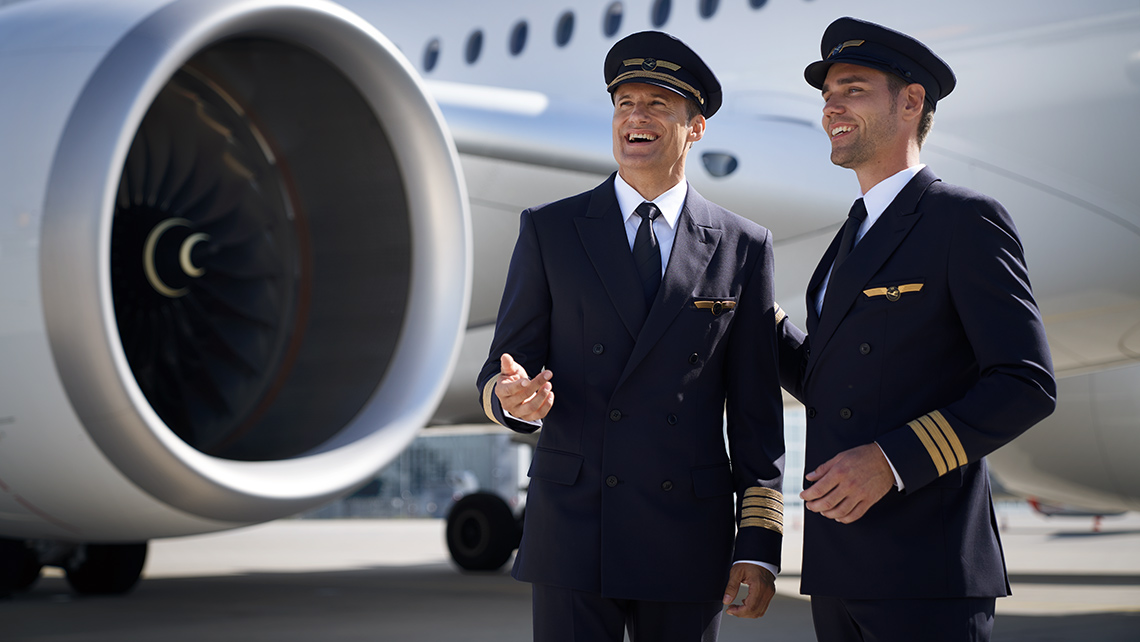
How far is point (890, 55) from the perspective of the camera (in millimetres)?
1718

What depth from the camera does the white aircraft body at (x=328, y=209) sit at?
3170 mm

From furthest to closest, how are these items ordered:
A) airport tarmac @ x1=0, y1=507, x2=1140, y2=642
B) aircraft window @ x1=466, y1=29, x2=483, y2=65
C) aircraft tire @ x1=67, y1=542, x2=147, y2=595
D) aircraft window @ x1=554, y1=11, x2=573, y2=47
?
aircraft window @ x1=466, y1=29, x2=483, y2=65
aircraft tire @ x1=67, y1=542, x2=147, y2=595
aircraft window @ x1=554, y1=11, x2=573, y2=47
airport tarmac @ x1=0, y1=507, x2=1140, y2=642

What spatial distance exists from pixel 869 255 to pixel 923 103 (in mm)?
242

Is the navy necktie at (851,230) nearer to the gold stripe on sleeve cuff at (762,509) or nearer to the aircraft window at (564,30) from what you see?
the gold stripe on sleeve cuff at (762,509)

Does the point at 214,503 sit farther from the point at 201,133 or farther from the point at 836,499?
the point at 836,499

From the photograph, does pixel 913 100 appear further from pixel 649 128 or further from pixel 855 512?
pixel 855 512

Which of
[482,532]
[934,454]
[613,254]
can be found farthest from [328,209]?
[482,532]

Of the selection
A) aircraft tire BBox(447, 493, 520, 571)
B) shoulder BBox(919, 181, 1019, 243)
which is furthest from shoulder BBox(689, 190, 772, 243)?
aircraft tire BBox(447, 493, 520, 571)

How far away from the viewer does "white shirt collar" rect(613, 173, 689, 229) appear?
1904mm

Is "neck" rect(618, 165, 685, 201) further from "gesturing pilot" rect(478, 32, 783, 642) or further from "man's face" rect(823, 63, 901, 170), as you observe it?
"man's face" rect(823, 63, 901, 170)

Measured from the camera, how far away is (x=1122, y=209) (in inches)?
170

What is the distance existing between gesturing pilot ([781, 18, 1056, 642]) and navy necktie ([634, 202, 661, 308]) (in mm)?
257

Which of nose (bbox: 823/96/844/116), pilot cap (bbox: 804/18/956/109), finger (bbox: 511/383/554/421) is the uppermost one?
pilot cap (bbox: 804/18/956/109)

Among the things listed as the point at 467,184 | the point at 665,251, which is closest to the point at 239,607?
the point at 467,184
